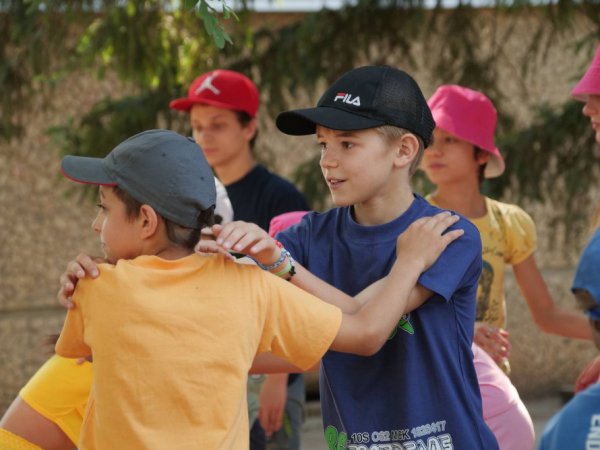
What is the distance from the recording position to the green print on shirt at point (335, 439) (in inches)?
95.6

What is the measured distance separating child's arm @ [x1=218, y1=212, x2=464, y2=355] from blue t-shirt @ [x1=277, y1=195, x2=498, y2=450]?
2.4 inches

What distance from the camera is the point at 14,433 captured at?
2.95 meters

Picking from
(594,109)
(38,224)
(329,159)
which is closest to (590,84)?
(594,109)

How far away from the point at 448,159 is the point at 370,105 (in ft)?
4.49

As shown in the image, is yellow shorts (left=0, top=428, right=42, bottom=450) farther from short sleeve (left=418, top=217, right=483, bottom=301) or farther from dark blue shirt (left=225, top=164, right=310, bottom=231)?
dark blue shirt (left=225, top=164, right=310, bottom=231)

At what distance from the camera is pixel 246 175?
14.4ft

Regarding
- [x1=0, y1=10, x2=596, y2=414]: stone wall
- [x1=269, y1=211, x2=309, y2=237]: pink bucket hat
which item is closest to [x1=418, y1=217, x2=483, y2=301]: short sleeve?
[x1=269, y1=211, x2=309, y2=237]: pink bucket hat

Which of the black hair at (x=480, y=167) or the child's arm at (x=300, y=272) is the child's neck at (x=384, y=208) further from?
the black hair at (x=480, y=167)

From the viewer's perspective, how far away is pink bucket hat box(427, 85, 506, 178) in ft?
12.2

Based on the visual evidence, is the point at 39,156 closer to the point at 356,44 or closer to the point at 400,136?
the point at 356,44

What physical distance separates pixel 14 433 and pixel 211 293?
1.22 meters

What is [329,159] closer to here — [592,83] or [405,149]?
[405,149]

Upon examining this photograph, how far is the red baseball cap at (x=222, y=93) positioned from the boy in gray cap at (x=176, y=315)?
2265mm

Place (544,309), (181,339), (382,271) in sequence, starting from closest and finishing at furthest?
1. (181,339)
2. (382,271)
3. (544,309)
